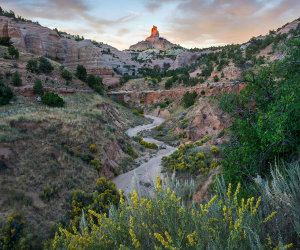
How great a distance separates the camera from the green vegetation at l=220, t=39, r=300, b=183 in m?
4.28

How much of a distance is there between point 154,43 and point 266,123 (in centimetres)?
16165

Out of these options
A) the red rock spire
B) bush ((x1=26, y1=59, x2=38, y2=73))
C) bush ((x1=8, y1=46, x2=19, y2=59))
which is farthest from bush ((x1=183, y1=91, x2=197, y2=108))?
the red rock spire

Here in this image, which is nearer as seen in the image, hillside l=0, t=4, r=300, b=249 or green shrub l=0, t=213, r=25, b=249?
hillside l=0, t=4, r=300, b=249

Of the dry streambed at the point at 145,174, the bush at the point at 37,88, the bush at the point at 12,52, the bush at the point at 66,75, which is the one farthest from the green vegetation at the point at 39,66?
the dry streambed at the point at 145,174

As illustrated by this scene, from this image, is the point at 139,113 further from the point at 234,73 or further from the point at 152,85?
the point at 234,73

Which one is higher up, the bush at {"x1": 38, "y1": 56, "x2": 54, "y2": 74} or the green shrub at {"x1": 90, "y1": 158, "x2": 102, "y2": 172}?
the bush at {"x1": 38, "y1": 56, "x2": 54, "y2": 74}

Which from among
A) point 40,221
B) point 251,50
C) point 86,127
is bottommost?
point 40,221

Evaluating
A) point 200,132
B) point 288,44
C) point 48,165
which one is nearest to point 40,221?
point 48,165

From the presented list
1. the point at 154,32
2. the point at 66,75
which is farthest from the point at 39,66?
the point at 154,32

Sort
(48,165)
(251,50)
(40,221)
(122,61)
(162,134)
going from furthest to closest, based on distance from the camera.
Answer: (122,61) → (251,50) → (162,134) → (48,165) → (40,221)

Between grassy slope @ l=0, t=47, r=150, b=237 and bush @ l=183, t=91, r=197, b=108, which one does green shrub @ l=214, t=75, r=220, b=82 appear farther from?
grassy slope @ l=0, t=47, r=150, b=237

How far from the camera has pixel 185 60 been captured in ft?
227

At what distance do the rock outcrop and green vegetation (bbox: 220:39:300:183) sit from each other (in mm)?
→ 152347

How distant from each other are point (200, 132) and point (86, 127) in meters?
13.8
